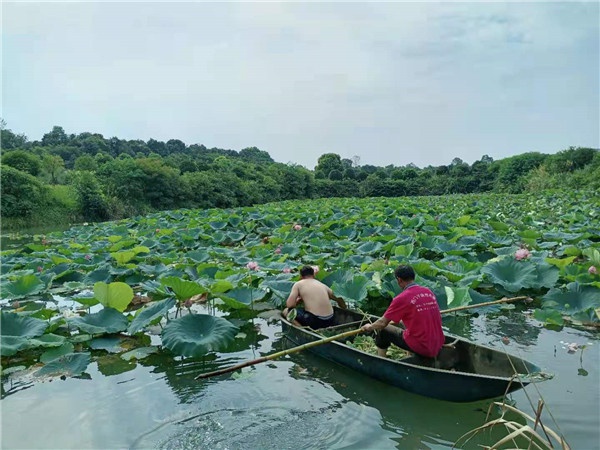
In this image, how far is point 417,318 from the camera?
3.73 m

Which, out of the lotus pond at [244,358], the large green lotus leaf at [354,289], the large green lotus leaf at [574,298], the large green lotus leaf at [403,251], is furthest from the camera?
the large green lotus leaf at [403,251]

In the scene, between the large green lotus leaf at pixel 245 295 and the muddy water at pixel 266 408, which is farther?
the large green lotus leaf at pixel 245 295

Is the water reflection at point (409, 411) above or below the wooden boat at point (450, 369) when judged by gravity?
below

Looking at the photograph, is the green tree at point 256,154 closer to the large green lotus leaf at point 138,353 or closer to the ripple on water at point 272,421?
the large green lotus leaf at point 138,353

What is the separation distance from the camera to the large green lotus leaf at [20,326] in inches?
170

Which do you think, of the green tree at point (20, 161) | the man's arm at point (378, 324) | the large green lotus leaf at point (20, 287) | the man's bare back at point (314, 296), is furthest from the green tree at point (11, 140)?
the man's arm at point (378, 324)

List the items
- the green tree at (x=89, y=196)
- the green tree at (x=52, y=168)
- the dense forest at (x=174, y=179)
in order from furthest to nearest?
the green tree at (x=52, y=168) < the green tree at (x=89, y=196) < the dense forest at (x=174, y=179)

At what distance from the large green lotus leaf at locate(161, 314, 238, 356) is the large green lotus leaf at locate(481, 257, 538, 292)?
3.27m

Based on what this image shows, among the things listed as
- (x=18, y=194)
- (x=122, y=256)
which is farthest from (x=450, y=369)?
(x=18, y=194)

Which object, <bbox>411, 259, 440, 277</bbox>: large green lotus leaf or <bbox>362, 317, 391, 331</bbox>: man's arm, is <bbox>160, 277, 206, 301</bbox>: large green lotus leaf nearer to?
<bbox>362, 317, 391, 331</bbox>: man's arm

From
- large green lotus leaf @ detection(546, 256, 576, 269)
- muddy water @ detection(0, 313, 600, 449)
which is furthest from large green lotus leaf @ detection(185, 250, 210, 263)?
large green lotus leaf @ detection(546, 256, 576, 269)

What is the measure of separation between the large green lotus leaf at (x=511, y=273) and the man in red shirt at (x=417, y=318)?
2.23m

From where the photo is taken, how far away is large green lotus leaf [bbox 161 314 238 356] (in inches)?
164

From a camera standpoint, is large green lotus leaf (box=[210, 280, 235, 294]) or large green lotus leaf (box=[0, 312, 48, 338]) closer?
large green lotus leaf (box=[0, 312, 48, 338])
